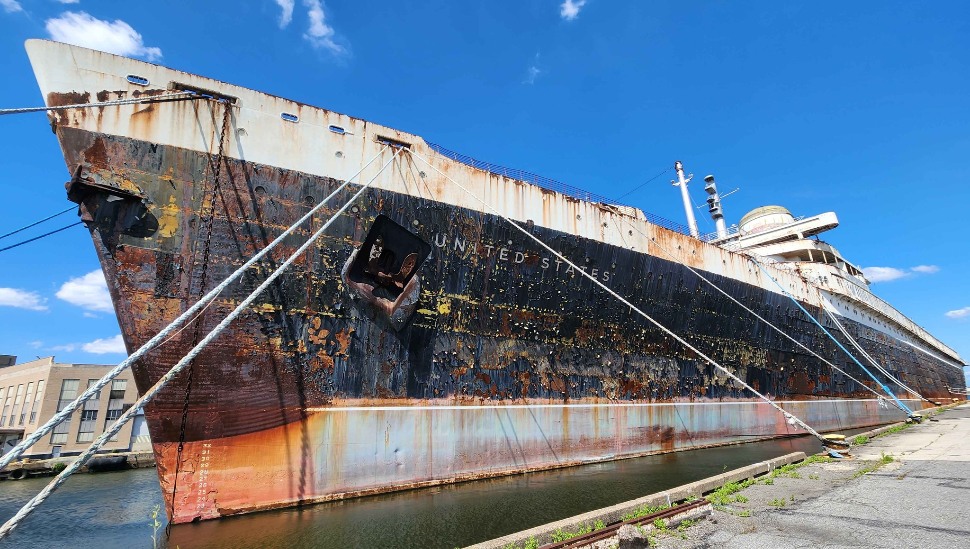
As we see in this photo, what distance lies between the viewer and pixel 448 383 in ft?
28.6

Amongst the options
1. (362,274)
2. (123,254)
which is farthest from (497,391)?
(123,254)

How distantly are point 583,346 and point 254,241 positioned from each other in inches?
280

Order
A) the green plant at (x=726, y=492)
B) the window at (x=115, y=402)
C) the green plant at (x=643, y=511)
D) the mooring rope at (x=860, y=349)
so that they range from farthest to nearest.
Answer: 1. the window at (x=115, y=402)
2. the mooring rope at (x=860, y=349)
3. the green plant at (x=726, y=492)
4. the green plant at (x=643, y=511)

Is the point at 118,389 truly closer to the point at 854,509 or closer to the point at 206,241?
the point at 206,241

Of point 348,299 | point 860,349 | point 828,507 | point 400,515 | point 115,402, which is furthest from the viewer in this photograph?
point 115,402

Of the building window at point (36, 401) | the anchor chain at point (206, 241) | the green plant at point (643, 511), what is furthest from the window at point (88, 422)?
the green plant at point (643, 511)

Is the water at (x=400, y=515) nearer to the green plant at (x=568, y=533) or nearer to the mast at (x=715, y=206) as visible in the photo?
the green plant at (x=568, y=533)

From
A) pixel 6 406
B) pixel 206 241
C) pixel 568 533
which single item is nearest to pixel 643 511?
pixel 568 533

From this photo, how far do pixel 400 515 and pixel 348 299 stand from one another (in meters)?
3.49

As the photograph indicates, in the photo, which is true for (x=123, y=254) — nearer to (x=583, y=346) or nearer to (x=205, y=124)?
Result: (x=205, y=124)

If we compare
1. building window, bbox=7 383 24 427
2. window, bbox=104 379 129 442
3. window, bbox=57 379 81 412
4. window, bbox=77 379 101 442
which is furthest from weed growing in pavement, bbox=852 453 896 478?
building window, bbox=7 383 24 427

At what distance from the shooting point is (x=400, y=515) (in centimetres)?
679

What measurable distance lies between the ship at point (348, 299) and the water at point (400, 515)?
41cm

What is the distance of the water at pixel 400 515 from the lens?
5957 millimetres
